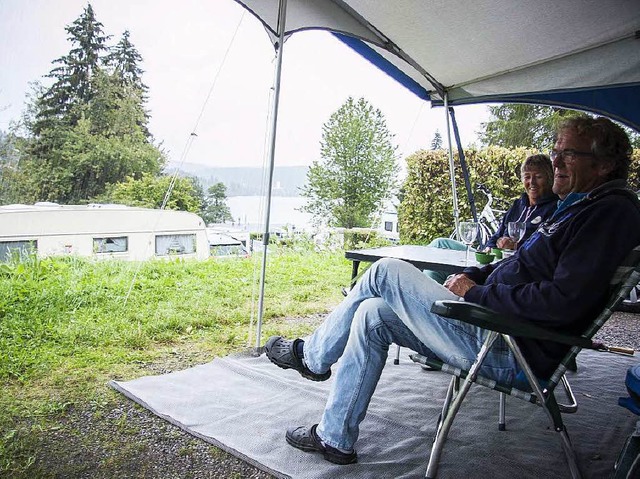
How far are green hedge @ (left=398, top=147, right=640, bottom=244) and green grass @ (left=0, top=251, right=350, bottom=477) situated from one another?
2164 millimetres

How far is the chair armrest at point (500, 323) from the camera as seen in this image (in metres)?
1.31

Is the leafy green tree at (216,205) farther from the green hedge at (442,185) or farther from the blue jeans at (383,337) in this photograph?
the blue jeans at (383,337)

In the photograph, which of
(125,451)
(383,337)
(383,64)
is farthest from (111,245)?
(383,337)

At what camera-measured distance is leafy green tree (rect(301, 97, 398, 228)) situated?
8227 millimetres

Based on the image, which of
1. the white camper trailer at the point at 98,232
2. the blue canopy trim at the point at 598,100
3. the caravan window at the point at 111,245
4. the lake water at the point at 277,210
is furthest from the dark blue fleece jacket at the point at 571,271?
the caravan window at the point at 111,245

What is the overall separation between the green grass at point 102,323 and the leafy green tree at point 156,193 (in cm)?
73

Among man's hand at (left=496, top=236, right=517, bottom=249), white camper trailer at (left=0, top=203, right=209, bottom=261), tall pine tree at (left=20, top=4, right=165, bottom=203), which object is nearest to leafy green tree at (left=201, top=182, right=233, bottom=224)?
white camper trailer at (left=0, top=203, right=209, bottom=261)

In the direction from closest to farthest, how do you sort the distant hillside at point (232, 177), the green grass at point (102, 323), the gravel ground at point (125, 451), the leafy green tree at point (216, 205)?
the gravel ground at point (125, 451), the green grass at point (102, 323), the distant hillside at point (232, 177), the leafy green tree at point (216, 205)

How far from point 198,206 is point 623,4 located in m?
4.57

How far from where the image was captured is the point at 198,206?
18.9 ft

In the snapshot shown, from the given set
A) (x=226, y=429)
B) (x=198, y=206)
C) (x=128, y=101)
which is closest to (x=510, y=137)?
(x=198, y=206)

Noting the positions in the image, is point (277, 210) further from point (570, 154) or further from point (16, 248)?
point (570, 154)

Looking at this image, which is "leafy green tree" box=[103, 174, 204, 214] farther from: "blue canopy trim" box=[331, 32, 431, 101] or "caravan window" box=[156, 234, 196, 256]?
"blue canopy trim" box=[331, 32, 431, 101]

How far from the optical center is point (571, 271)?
1366 millimetres
